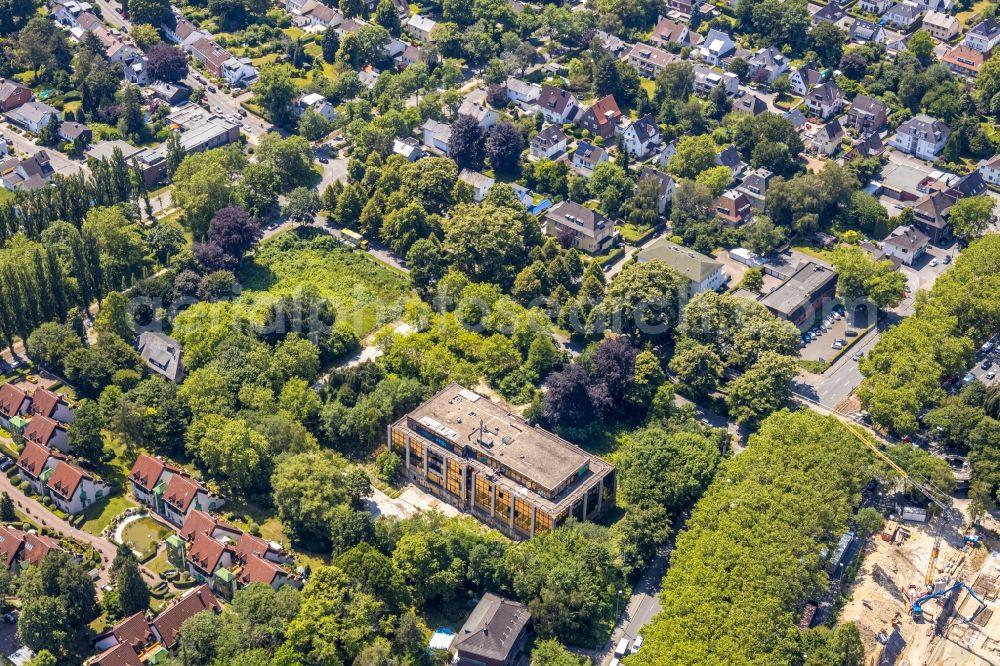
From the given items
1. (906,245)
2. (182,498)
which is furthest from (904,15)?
(182,498)

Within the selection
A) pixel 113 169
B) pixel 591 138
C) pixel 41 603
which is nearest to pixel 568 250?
pixel 591 138

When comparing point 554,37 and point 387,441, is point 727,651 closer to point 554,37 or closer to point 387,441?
point 387,441

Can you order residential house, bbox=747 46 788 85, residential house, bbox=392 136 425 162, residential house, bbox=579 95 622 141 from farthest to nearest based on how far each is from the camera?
residential house, bbox=747 46 788 85 → residential house, bbox=579 95 622 141 → residential house, bbox=392 136 425 162

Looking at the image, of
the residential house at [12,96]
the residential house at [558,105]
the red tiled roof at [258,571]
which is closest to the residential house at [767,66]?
the residential house at [558,105]

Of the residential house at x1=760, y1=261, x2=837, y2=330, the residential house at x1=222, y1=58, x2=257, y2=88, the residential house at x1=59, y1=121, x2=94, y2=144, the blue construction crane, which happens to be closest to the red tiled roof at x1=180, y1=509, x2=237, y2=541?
the blue construction crane

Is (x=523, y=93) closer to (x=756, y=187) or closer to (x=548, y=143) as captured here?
(x=548, y=143)

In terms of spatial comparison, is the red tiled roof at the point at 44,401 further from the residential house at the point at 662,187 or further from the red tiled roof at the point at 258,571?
the residential house at the point at 662,187

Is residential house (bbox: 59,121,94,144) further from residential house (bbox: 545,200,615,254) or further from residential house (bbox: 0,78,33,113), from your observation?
residential house (bbox: 545,200,615,254)
